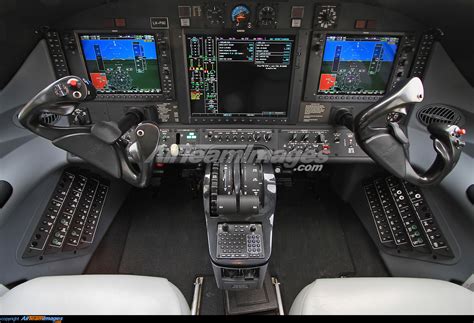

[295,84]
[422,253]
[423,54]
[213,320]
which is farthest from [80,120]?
[422,253]

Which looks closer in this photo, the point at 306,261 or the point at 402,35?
the point at 402,35

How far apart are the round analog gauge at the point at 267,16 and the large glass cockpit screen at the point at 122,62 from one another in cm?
64

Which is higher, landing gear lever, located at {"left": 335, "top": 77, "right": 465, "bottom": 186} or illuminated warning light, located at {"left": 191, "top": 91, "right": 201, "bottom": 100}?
landing gear lever, located at {"left": 335, "top": 77, "right": 465, "bottom": 186}

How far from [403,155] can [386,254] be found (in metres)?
1.10

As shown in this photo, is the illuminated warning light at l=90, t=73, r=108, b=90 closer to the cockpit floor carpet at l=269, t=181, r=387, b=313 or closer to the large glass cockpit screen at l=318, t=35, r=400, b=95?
the large glass cockpit screen at l=318, t=35, r=400, b=95

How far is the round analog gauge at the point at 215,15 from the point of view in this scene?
164 centimetres

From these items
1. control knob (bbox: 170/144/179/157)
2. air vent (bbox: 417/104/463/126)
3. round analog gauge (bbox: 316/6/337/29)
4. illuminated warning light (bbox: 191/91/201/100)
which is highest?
round analog gauge (bbox: 316/6/337/29)

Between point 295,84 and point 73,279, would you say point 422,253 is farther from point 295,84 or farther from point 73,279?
point 73,279

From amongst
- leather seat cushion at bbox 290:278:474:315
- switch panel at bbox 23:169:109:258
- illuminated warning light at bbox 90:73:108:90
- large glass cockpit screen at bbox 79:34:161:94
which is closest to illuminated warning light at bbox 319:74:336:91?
large glass cockpit screen at bbox 79:34:161:94

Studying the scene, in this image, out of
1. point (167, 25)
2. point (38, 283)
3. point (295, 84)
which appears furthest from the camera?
point (295, 84)

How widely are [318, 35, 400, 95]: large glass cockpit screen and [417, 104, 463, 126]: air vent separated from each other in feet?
1.06

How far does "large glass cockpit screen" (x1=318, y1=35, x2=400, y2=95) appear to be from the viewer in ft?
5.78

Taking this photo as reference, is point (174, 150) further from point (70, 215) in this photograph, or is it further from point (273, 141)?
point (70, 215)

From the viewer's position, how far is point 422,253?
1934mm
